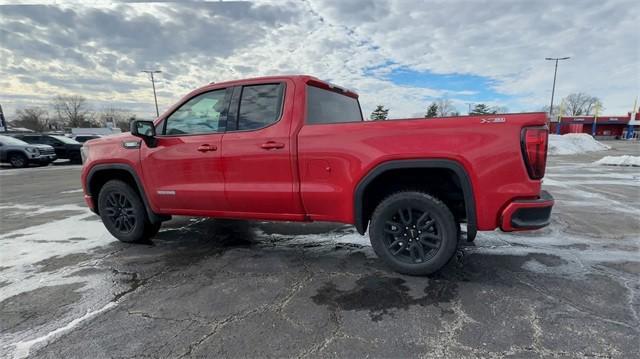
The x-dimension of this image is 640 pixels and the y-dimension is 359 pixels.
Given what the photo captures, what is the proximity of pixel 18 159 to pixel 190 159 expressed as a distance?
58.4 feet

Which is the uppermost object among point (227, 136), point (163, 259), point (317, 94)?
point (317, 94)

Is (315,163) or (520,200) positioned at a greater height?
(315,163)

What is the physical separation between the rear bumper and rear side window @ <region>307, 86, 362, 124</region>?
6.50 ft

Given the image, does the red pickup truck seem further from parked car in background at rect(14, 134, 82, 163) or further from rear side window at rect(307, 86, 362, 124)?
parked car in background at rect(14, 134, 82, 163)

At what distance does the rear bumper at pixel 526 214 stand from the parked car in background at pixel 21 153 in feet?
65.8

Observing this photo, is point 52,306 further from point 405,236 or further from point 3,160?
point 3,160

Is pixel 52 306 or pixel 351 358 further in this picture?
pixel 52 306

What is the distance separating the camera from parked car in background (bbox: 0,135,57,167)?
15.7 m

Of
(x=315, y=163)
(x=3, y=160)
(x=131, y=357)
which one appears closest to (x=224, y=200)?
(x=315, y=163)

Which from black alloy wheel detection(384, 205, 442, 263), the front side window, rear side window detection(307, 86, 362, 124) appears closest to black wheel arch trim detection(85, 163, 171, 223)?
the front side window

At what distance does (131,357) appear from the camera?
6.91 feet

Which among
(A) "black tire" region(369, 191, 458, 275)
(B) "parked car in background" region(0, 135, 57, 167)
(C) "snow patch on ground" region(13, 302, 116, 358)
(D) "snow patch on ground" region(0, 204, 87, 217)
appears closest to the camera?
(C) "snow patch on ground" region(13, 302, 116, 358)

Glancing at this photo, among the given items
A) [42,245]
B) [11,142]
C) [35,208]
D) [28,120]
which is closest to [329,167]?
[42,245]

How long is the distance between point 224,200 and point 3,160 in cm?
1879
